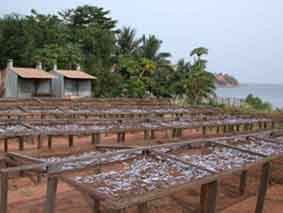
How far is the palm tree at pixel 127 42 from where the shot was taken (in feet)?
79.3

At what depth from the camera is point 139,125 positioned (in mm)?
6777

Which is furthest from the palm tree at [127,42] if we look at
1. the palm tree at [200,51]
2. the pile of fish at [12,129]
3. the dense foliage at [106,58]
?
the pile of fish at [12,129]

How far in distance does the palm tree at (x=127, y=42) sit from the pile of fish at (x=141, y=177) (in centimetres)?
2125

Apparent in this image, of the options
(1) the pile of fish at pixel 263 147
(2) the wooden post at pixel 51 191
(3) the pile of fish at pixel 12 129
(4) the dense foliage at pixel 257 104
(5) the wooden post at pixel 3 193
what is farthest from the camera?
(4) the dense foliage at pixel 257 104

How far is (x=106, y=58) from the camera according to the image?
23844 mm

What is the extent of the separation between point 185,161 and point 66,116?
6.06 metres

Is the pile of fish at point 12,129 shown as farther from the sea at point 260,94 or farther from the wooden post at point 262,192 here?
the sea at point 260,94

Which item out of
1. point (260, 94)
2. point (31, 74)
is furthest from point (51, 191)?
point (260, 94)

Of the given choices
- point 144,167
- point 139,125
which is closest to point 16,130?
point 139,125

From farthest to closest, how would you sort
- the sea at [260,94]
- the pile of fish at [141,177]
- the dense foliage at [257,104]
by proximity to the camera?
the sea at [260,94]
the dense foliage at [257,104]
the pile of fish at [141,177]

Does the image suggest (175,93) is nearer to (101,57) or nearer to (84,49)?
(101,57)

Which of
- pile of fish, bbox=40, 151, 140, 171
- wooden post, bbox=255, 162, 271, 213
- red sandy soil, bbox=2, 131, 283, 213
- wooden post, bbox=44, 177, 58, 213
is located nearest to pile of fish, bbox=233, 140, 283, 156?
wooden post, bbox=255, 162, 271, 213

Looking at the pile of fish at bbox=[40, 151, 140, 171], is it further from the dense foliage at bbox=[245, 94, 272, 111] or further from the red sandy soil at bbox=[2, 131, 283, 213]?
the dense foliage at bbox=[245, 94, 272, 111]

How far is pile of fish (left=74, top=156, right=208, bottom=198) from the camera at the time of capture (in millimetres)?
2365
